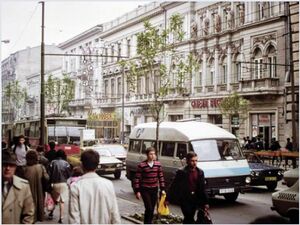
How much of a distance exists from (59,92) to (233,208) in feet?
10.7

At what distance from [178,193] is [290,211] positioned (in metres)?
1.42

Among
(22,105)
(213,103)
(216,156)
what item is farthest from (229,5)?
(22,105)

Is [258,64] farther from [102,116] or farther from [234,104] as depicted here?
[102,116]

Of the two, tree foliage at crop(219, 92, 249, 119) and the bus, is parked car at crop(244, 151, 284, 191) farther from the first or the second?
the bus

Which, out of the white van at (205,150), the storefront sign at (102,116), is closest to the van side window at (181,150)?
the white van at (205,150)

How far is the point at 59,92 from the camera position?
7973 mm

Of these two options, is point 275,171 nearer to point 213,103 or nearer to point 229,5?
point 213,103

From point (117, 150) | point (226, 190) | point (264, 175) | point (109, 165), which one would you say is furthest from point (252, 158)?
point (109, 165)

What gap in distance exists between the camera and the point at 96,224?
13.0 ft

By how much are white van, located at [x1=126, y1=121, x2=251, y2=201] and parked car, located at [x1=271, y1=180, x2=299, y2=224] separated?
1.54 meters

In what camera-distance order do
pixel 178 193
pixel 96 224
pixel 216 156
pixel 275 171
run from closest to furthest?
1. pixel 96 224
2. pixel 178 193
3. pixel 216 156
4. pixel 275 171

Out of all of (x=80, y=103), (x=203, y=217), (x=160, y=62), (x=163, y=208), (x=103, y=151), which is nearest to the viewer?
(x=203, y=217)

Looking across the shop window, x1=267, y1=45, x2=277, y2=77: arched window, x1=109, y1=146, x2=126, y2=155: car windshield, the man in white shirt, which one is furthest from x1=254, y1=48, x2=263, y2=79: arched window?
the man in white shirt

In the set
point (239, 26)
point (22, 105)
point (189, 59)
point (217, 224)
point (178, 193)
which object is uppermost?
point (239, 26)
